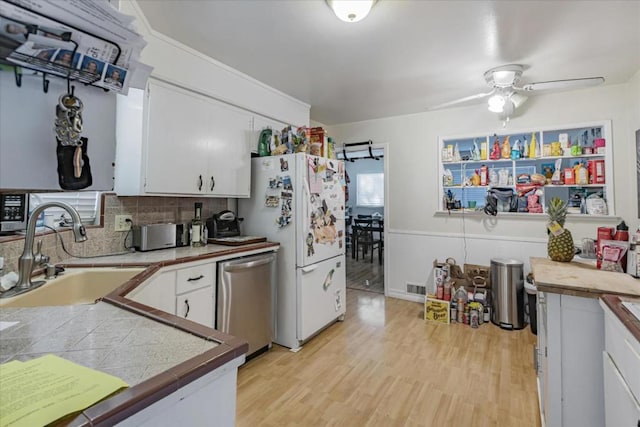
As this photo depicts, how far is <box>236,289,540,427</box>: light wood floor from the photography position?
5.72 feet

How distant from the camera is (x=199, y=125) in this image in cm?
231

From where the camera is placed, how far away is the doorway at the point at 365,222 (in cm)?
453

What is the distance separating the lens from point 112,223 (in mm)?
2078

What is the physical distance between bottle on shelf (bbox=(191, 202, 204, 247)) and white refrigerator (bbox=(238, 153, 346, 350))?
1.43ft

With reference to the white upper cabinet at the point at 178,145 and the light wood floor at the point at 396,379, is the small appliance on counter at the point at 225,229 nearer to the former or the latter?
the white upper cabinet at the point at 178,145

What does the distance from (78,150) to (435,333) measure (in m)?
3.01

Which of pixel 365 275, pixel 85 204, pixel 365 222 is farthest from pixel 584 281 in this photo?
pixel 365 222

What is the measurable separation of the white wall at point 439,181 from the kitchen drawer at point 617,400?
7.24 feet

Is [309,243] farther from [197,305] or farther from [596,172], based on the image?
[596,172]

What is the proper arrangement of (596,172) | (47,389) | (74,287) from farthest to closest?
(596,172) → (74,287) → (47,389)

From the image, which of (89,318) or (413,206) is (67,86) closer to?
(89,318)

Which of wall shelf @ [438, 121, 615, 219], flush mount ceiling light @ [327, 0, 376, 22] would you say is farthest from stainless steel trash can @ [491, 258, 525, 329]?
flush mount ceiling light @ [327, 0, 376, 22]

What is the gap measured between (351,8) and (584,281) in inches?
71.5

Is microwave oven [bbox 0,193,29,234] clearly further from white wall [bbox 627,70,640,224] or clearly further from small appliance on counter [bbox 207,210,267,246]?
white wall [bbox 627,70,640,224]
